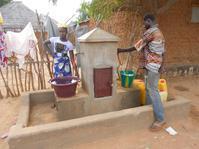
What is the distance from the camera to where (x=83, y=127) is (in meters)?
2.82

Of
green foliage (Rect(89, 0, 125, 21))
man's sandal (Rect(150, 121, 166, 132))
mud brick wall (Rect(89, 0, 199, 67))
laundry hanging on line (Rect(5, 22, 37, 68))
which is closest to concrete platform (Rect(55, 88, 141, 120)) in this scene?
man's sandal (Rect(150, 121, 166, 132))

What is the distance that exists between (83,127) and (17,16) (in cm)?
1626

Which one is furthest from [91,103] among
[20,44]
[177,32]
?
[177,32]

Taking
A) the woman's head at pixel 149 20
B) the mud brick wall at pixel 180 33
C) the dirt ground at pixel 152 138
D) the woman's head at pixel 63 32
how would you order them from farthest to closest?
the mud brick wall at pixel 180 33, the woman's head at pixel 63 32, the woman's head at pixel 149 20, the dirt ground at pixel 152 138

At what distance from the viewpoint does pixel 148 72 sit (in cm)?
323

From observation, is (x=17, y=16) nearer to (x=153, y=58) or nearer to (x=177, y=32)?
(x=177, y=32)

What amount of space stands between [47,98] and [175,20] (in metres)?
4.94

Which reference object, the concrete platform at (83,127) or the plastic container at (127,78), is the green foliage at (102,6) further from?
the concrete platform at (83,127)

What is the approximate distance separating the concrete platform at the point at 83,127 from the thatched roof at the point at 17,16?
45.2 feet

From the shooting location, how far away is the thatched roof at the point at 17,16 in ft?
50.5

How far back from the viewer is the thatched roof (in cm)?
1539

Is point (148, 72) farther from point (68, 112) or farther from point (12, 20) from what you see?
point (12, 20)

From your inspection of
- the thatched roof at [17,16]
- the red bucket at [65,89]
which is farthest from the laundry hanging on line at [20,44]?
the thatched roof at [17,16]

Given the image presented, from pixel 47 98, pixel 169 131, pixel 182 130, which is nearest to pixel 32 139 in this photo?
pixel 47 98
